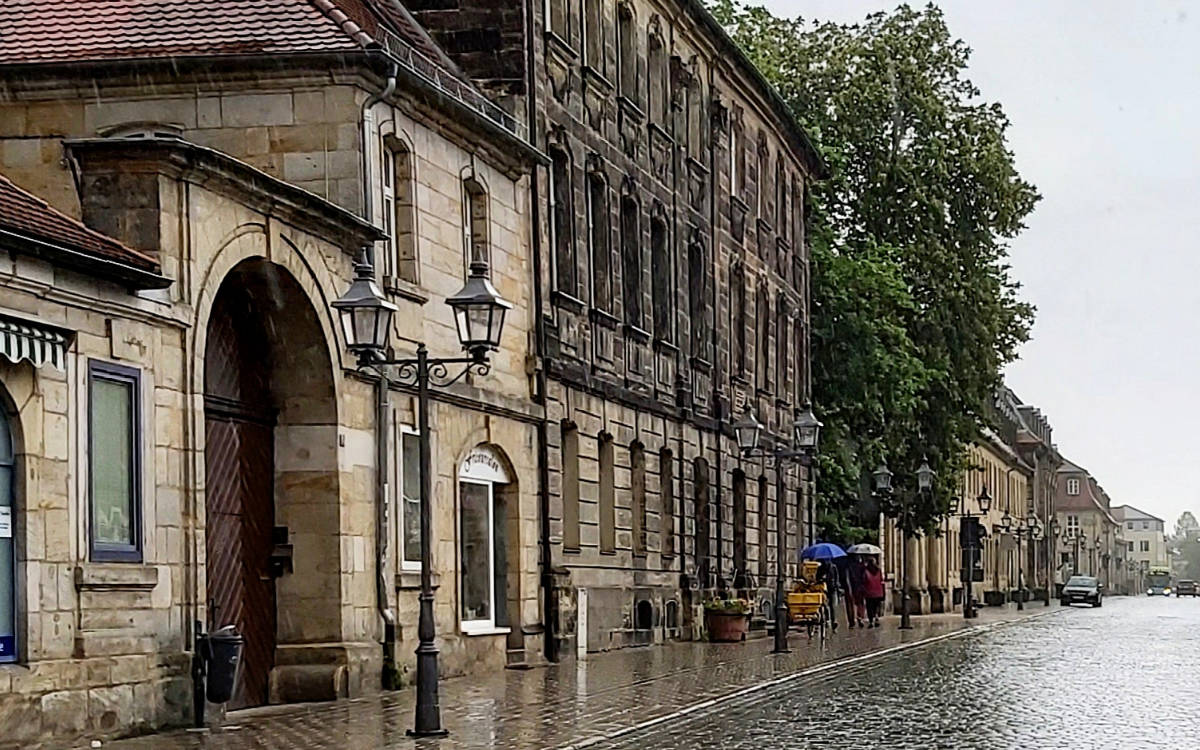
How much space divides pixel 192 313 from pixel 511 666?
1089cm

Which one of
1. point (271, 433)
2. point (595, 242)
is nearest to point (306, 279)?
point (271, 433)

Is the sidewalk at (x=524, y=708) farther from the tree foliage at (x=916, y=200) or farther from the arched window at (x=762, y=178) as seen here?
the tree foliage at (x=916, y=200)

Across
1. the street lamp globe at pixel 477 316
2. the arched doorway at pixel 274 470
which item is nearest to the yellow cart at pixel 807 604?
the arched doorway at pixel 274 470

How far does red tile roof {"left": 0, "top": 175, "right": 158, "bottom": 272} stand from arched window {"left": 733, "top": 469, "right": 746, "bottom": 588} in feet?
91.9

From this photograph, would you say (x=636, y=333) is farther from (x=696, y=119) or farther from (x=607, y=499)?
(x=696, y=119)

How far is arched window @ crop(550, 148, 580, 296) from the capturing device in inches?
1330

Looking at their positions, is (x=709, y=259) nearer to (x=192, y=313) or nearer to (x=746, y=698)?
(x=746, y=698)

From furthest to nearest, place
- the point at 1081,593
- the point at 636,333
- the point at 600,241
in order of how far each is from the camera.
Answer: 1. the point at 1081,593
2. the point at 636,333
3. the point at 600,241

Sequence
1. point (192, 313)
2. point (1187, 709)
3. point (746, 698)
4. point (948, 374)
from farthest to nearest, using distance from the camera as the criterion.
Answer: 1. point (948, 374)
2. point (746, 698)
3. point (1187, 709)
4. point (192, 313)

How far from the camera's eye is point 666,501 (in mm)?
40500

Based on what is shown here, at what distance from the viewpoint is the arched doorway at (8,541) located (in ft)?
56.5

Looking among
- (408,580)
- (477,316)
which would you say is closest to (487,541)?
(408,580)

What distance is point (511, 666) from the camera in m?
30.0

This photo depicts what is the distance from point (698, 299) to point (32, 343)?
27463 millimetres
